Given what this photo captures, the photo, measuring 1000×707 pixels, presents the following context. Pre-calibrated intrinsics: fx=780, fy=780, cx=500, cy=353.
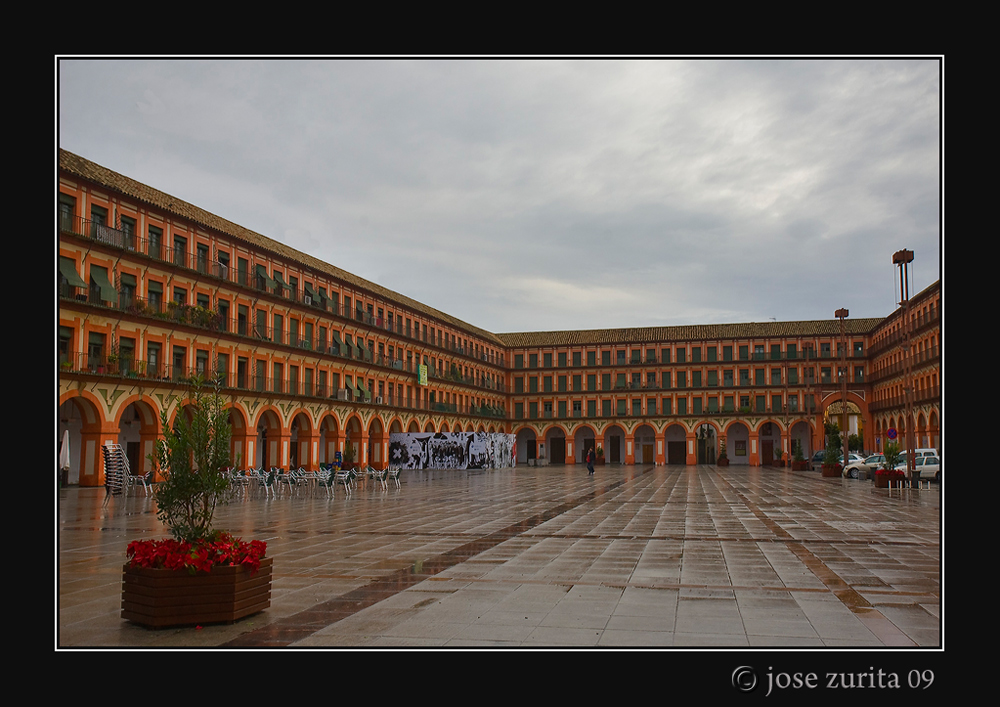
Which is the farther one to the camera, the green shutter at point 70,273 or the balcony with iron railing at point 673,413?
the balcony with iron railing at point 673,413

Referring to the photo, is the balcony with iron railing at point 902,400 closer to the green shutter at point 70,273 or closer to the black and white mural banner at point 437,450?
the black and white mural banner at point 437,450

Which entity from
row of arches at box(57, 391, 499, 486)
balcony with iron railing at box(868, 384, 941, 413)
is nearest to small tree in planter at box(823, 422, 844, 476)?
balcony with iron railing at box(868, 384, 941, 413)

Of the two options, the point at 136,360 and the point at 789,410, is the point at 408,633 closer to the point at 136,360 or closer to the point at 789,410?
the point at 136,360

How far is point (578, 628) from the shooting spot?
21.0ft

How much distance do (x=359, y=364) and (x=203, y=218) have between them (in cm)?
1453

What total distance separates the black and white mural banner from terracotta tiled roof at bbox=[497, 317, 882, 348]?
29.8 metres

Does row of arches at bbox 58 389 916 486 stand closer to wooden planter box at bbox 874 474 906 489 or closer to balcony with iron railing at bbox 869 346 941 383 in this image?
balcony with iron railing at bbox 869 346 941 383

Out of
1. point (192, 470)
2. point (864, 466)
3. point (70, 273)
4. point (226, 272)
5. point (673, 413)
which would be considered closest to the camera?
point (192, 470)

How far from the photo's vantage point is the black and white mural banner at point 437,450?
45312 millimetres

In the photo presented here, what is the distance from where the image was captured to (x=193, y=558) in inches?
251

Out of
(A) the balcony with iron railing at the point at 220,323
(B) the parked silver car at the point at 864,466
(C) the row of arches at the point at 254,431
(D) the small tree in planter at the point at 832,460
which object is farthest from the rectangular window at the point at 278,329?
(B) the parked silver car at the point at 864,466

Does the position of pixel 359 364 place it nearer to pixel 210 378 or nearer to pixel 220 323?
pixel 220 323

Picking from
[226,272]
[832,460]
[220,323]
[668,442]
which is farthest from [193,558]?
[668,442]

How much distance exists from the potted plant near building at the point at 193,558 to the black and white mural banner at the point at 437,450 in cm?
3858
